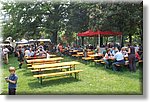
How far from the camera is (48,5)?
Result: 5.46 metres

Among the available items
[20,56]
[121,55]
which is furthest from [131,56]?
[20,56]

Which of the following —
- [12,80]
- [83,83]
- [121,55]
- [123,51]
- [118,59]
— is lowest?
[83,83]

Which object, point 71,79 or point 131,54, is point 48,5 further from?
point 131,54

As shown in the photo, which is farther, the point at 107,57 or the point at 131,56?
the point at 107,57

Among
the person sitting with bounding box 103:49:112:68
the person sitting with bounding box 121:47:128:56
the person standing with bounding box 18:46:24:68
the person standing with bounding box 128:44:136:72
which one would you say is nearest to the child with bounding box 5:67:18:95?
the person standing with bounding box 18:46:24:68

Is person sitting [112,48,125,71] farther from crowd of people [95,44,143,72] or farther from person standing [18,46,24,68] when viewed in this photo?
person standing [18,46,24,68]

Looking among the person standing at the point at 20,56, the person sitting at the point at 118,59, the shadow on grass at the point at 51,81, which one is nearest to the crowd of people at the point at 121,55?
the person sitting at the point at 118,59

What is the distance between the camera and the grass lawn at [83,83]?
5141mm

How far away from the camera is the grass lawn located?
5.14m

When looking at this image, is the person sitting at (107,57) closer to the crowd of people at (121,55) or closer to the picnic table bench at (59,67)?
the crowd of people at (121,55)

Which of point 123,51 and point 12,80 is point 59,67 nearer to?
point 12,80

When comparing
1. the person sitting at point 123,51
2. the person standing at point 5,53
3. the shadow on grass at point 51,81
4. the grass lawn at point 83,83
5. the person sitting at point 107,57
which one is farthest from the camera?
the person sitting at point 107,57

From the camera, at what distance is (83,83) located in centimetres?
552

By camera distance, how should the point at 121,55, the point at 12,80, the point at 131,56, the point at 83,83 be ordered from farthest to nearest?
Result: the point at 121,55 → the point at 131,56 → the point at 83,83 → the point at 12,80
